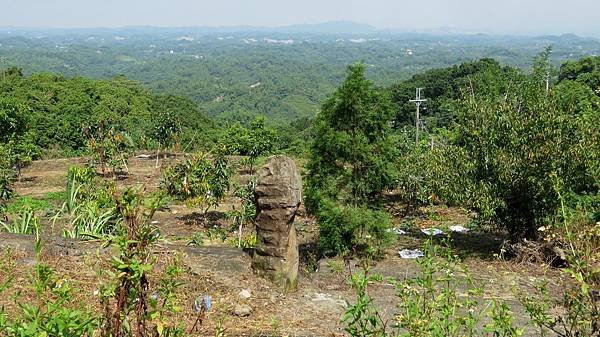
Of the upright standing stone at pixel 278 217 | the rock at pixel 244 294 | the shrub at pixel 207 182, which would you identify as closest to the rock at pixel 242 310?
the rock at pixel 244 294

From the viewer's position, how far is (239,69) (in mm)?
167375

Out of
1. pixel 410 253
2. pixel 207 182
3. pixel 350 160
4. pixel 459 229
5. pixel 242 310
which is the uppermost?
pixel 350 160

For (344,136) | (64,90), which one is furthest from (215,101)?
(344,136)

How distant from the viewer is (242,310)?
671 cm

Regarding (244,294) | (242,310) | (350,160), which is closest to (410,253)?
(350,160)

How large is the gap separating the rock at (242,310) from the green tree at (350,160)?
12.8 feet

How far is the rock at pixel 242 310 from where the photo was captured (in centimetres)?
666

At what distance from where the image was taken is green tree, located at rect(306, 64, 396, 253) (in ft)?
34.3

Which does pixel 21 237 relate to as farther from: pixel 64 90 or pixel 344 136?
pixel 64 90

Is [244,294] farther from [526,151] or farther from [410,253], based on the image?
[526,151]

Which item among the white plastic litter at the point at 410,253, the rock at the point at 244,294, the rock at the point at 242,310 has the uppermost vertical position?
the rock at the point at 242,310

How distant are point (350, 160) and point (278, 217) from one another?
323 centimetres

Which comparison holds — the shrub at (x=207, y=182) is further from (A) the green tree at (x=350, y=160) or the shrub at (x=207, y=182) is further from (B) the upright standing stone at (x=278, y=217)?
(B) the upright standing stone at (x=278, y=217)

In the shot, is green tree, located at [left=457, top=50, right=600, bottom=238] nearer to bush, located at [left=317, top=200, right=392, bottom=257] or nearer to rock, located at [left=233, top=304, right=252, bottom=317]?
bush, located at [left=317, top=200, right=392, bottom=257]
